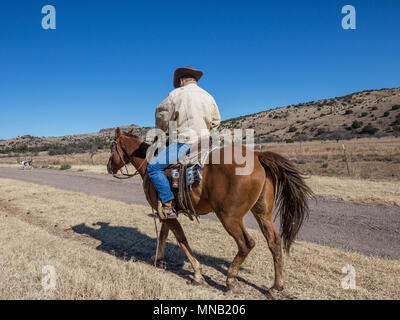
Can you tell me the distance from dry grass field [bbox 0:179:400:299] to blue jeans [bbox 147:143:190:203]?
4.06ft

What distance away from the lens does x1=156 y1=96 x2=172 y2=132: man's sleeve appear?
429 cm

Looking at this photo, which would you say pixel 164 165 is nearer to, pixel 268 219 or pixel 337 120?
pixel 268 219

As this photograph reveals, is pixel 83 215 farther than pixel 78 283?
Yes

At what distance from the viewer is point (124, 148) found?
5352mm

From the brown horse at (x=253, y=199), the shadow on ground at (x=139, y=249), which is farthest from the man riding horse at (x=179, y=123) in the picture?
the shadow on ground at (x=139, y=249)

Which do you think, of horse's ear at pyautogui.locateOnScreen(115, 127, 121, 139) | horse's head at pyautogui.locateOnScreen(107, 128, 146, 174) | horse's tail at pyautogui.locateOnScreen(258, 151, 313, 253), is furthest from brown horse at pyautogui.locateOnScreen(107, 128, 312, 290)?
horse's ear at pyautogui.locateOnScreen(115, 127, 121, 139)

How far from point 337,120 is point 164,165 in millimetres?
61163

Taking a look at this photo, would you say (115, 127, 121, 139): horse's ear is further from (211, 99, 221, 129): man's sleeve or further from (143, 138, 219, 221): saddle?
(211, 99, 221, 129): man's sleeve

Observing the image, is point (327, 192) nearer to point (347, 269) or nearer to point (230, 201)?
point (347, 269)

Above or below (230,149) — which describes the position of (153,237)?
below

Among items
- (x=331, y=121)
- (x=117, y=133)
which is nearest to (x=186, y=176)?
(x=117, y=133)

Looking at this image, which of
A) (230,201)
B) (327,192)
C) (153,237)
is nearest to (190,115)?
(230,201)
